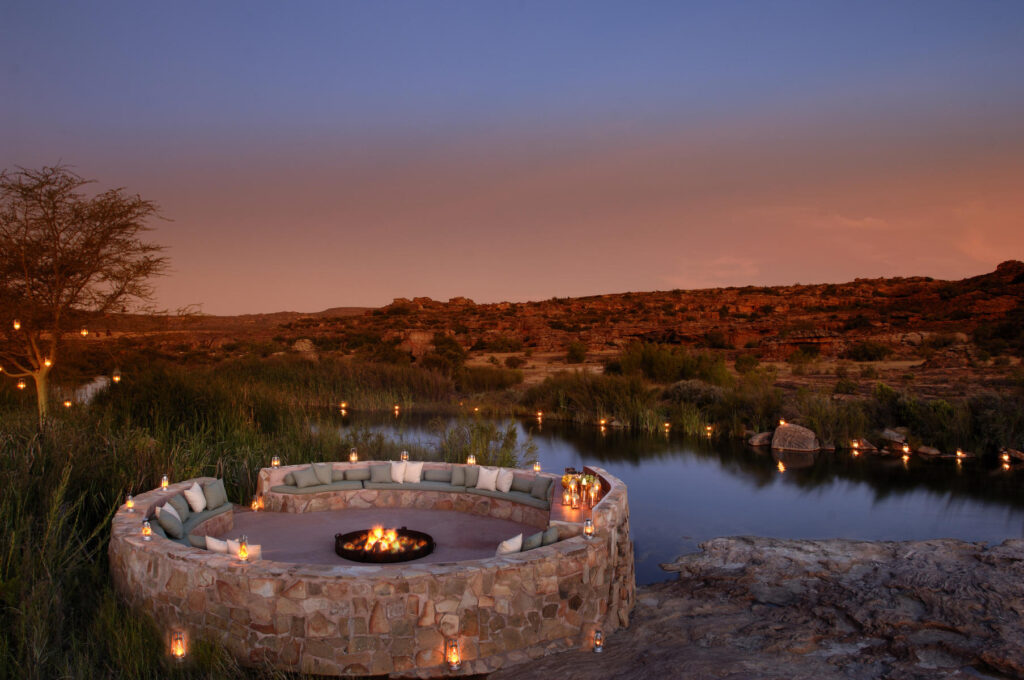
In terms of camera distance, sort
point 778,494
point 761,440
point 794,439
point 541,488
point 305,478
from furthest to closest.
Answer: point 761,440 < point 794,439 < point 778,494 < point 305,478 < point 541,488

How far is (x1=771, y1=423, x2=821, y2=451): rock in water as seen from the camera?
17203 millimetres

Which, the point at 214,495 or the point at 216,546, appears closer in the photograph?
the point at 216,546

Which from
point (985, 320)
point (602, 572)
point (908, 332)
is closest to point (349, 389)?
point (602, 572)

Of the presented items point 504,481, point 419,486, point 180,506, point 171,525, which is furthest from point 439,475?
point 171,525

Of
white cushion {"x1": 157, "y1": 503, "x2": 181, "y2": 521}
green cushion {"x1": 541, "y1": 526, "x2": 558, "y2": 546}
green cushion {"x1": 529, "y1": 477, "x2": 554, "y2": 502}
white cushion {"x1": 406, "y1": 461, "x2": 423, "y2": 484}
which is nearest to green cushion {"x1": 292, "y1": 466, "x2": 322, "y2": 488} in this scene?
white cushion {"x1": 406, "y1": 461, "x2": 423, "y2": 484}

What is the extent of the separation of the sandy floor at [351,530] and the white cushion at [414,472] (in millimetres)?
513

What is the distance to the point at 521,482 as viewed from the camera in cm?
969

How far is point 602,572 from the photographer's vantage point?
6.59 m

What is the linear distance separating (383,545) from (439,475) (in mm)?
2736

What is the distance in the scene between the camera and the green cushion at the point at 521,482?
9.62 meters

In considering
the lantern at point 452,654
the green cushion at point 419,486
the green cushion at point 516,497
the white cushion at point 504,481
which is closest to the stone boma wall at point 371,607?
the lantern at point 452,654

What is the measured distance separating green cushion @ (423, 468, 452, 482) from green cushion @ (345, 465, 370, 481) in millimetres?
890

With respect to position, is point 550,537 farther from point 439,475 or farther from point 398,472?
point 398,472

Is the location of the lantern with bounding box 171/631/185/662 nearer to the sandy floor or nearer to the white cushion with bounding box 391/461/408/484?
the sandy floor
